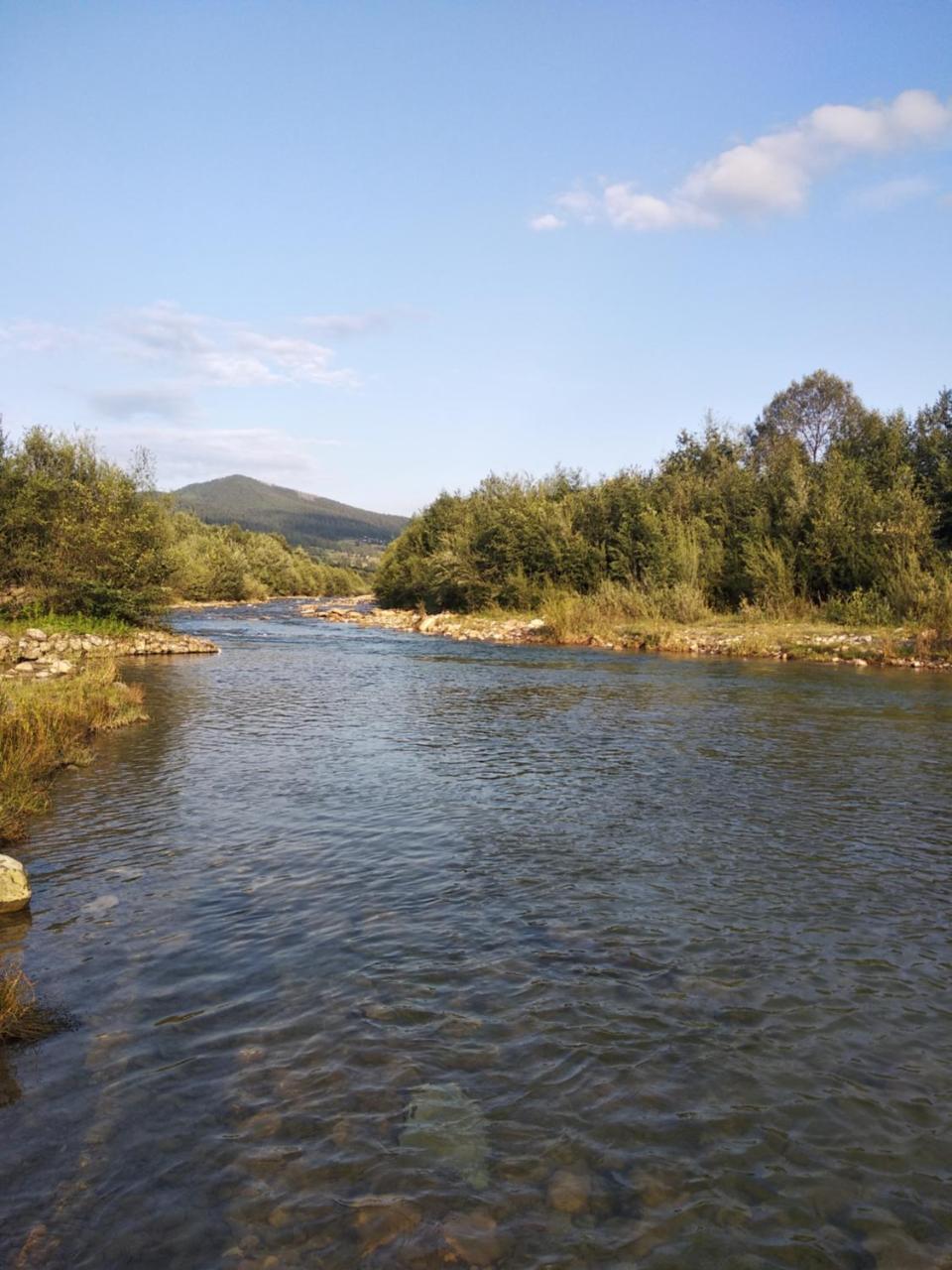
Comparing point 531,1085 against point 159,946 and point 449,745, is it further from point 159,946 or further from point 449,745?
point 449,745

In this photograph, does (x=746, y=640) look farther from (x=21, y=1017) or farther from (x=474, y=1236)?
(x=474, y=1236)

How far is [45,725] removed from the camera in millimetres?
13859

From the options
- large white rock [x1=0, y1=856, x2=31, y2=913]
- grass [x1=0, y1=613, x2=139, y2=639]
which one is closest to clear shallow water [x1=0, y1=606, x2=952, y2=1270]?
large white rock [x1=0, y1=856, x2=31, y2=913]

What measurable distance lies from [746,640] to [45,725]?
28090 mm

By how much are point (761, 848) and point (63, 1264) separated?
795cm

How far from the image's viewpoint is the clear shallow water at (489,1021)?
386 centimetres

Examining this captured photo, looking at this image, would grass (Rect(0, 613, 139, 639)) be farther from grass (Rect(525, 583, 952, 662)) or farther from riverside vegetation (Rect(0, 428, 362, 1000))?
grass (Rect(525, 583, 952, 662))

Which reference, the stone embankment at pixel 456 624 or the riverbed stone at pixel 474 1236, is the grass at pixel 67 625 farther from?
the riverbed stone at pixel 474 1236

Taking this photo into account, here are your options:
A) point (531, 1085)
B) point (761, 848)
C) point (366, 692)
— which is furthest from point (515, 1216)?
point (366, 692)

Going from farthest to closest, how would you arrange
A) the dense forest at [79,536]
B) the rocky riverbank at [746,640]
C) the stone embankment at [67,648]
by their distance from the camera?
1. the dense forest at [79,536]
2. the rocky riverbank at [746,640]
3. the stone embankment at [67,648]

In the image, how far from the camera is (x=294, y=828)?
10.1 m

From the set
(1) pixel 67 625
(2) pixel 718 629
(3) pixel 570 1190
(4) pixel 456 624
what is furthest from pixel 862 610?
(3) pixel 570 1190

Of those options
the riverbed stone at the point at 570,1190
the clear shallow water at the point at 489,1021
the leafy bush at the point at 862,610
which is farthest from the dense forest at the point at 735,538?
the riverbed stone at the point at 570,1190

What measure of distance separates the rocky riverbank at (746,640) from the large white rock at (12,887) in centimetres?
2887
